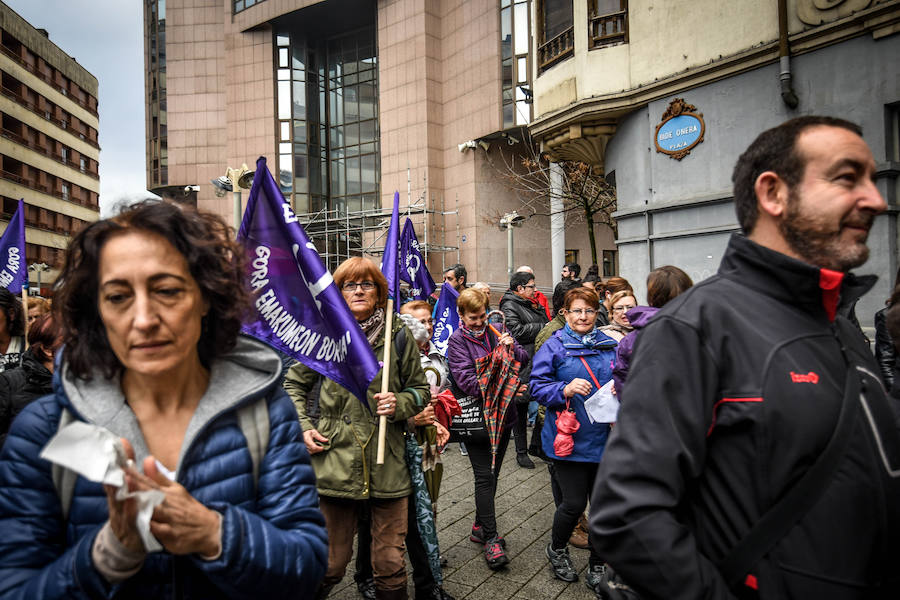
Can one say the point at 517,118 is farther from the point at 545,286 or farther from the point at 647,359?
the point at 647,359

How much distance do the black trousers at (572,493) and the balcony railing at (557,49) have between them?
28.4 feet

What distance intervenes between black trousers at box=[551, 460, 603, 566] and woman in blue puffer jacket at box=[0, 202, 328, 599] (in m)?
2.64

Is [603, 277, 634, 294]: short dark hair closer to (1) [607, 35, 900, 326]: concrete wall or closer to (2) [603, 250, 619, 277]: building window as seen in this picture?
(1) [607, 35, 900, 326]: concrete wall

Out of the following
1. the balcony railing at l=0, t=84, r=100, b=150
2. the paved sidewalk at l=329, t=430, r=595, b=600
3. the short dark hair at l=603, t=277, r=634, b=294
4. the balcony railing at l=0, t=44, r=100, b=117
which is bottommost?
the paved sidewalk at l=329, t=430, r=595, b=600

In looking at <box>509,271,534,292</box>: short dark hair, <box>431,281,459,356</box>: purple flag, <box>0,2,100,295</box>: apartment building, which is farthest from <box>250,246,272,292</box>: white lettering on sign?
<box>0,2,100,295</box>: apartment building

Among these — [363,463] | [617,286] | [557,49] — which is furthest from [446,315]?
[557,49]

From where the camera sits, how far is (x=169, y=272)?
1.55 metres

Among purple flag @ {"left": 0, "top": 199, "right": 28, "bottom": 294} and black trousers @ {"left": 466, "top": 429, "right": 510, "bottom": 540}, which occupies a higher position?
purple flag @ {"left": 0, "top": 199, "right": 28, "bottom": 294}

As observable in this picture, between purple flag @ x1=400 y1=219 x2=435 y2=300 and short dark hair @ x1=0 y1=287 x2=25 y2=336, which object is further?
purple flag @ x1=400 y1=219 x2=435 y2=300

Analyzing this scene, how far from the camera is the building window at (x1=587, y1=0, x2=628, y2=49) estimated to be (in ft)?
32.1

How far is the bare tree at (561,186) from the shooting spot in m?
17.0

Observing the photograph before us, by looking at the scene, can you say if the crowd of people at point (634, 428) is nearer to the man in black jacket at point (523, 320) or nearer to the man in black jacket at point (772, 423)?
the man in black jacket at point (772, 423)

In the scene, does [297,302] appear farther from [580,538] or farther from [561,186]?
[561,186]

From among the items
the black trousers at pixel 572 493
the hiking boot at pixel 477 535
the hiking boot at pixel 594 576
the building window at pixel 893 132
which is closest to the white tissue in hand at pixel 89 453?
the black trousers at pixel 572 493
